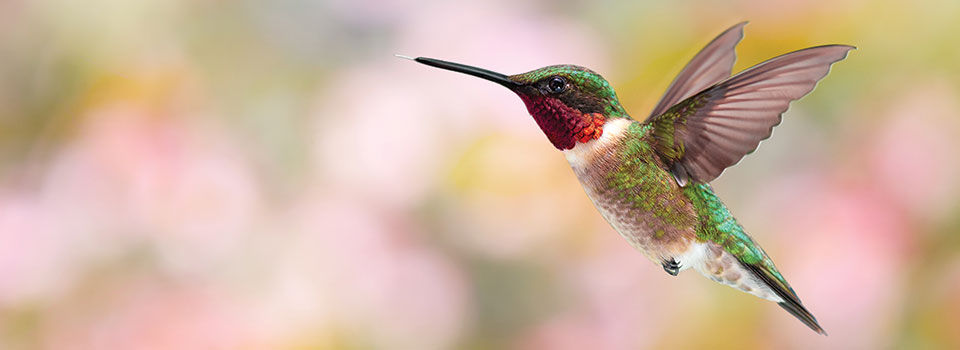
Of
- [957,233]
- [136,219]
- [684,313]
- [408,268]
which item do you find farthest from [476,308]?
[957,233]

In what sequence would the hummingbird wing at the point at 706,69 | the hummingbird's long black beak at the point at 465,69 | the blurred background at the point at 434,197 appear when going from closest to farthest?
the hummingbird's long black beak at the point at 465,69, the hummingbird wing at the point at 706,69, the blurred background at the point at 434,197

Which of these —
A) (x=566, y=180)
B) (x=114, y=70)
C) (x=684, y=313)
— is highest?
(x=114, y=70)

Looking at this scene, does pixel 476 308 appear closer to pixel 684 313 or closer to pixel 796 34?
pixel 684 313

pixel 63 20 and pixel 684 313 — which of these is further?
pixel 63 20

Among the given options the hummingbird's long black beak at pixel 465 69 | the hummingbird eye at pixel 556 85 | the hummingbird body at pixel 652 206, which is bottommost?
the hummingbird body at pixel 652 206

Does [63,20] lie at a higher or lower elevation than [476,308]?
higher

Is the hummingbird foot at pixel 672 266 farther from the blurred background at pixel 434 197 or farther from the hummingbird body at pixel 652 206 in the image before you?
the blurred background at pixel 434 197

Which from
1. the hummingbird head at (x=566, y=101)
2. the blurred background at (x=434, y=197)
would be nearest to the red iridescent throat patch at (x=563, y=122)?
the hummingbird head at (x=566, y=101)

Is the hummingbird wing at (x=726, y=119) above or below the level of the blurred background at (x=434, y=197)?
below
